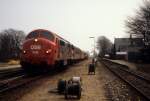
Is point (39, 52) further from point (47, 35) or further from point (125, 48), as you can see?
point (125, 48)

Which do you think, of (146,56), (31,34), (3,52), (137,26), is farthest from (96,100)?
(3,52)

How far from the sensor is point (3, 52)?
4183 inches

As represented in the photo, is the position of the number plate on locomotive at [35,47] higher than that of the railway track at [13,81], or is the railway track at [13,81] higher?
the number plate on locomotive at [35,47]

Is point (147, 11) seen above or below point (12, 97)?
above

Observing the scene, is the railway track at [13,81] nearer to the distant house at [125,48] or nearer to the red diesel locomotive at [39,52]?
the red diesel locomotive at [39,52]

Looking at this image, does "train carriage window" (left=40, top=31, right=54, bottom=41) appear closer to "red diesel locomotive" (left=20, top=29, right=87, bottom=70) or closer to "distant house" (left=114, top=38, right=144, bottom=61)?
"red diesel locomotive" (left=20, top=29, right=87, bottom=70)

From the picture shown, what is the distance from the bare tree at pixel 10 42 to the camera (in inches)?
4228

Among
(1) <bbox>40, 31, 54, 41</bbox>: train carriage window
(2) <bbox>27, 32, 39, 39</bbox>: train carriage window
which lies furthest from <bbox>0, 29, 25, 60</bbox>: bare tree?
(1) <bbox>40, 31, 54, 41</bbox>: train carriage window

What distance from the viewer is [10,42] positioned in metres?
117

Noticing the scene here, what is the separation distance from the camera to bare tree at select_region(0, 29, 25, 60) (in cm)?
10739

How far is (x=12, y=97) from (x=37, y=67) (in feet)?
35.6

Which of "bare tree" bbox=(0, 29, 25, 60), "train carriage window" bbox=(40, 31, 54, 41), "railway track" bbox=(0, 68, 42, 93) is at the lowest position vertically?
"railway track" bbox=(0, 68, 42, 93)

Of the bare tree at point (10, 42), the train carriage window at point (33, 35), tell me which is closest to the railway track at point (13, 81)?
the train carriage window at point (33, 35)

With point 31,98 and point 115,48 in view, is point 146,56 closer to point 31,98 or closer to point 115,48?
point 31,98
